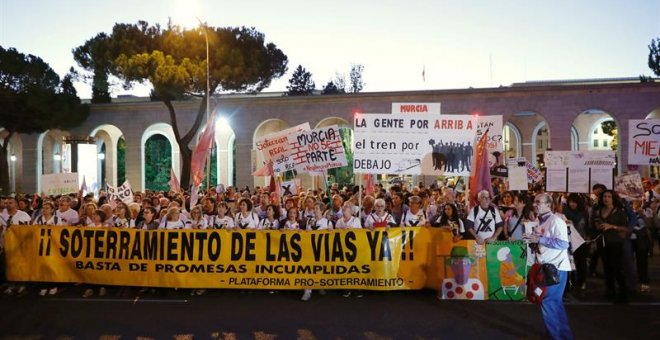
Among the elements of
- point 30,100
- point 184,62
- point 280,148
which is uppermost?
point 184,62

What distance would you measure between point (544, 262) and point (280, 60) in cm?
3186

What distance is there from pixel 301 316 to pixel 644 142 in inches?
350

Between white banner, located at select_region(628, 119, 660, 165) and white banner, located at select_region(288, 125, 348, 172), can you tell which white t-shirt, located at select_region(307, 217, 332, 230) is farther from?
white banner, located at select_region(628, 119, 660, 165)

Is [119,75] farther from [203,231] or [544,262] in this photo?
[544,262]

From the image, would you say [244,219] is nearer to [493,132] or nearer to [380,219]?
[380,219]

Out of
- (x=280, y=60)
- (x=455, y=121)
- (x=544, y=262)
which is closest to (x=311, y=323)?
(x=544, y=262)

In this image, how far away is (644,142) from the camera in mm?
12422

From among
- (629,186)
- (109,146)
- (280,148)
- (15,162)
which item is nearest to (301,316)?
(629,186)

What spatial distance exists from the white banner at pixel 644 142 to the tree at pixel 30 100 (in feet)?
99.4

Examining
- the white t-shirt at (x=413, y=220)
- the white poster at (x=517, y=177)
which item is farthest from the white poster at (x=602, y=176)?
the white t-shirt at (x=413, y=220)

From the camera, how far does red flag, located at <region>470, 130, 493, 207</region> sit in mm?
10609

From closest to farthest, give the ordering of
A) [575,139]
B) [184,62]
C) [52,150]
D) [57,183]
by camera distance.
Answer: [57,183], [184,62], [575,139], [52,150]

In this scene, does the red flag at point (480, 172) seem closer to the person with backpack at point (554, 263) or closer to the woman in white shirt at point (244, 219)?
the person with backpack at point (554, 263)

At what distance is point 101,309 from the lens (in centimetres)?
866
